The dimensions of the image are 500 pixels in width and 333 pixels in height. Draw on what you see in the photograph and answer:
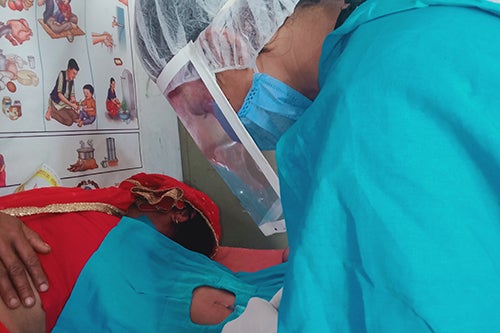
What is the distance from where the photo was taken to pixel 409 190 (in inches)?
17.0

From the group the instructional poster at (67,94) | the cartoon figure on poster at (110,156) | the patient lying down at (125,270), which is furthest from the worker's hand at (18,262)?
the cartoon figure on poster at (110,156)

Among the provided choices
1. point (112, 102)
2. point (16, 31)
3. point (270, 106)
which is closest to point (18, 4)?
point (16, 31)

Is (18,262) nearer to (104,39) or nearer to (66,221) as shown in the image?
(66,221)

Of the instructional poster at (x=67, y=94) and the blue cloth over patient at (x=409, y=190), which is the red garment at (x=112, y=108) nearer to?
the instructional poster at (x=67, y=94)

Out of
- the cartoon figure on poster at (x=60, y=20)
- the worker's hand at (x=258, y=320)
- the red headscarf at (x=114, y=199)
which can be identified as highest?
the cartoon figure on poster at (x=60, y=20)

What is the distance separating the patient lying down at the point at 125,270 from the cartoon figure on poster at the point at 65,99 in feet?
0.81

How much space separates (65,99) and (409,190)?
108cm

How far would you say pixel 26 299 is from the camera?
0.81 meters

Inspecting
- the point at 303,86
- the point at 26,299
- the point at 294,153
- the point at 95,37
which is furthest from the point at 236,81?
the point at 95,37

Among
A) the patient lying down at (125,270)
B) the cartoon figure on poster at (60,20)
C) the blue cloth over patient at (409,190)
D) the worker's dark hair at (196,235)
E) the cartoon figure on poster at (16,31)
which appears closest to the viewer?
the blue cloth over patient at (409,190)

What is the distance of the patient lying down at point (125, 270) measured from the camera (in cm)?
90

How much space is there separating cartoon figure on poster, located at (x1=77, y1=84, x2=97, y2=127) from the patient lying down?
0.23m

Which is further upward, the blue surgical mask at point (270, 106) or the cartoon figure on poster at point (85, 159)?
the blue surgical mask at point (270, 106)

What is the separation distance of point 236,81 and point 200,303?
0.58 meters
